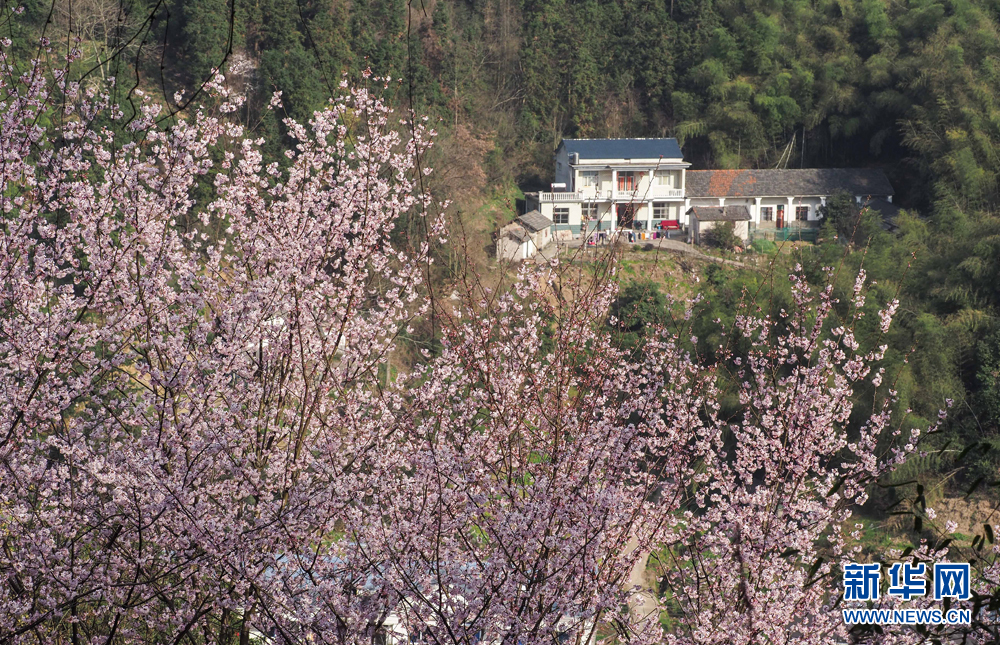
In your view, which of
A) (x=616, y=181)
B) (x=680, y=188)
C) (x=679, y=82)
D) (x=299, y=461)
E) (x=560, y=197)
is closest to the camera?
(x=299, y=461)

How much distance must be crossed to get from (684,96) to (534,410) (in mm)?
24914

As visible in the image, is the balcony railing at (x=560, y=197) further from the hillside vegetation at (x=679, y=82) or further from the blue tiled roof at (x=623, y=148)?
the blue tiled roof at (x=623, y=148)

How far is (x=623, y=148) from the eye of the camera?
25.6 metres

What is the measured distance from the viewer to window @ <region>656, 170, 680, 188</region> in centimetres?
2528

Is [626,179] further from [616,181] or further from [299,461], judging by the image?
[299,461]

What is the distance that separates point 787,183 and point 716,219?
9.47 feet

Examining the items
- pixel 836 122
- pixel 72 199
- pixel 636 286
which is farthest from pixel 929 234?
pixel 72 199

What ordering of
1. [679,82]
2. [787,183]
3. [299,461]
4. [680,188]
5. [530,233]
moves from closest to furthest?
[299,461] → [530,233] → [680,188] → [787,183] → [679,82]

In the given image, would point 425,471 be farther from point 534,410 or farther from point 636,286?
point 636,286

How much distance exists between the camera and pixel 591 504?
3027mm

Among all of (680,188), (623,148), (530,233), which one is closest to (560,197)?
(623,148)

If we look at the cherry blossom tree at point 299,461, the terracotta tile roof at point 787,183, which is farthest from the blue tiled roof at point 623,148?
the cherry blossom tree at point 299,461

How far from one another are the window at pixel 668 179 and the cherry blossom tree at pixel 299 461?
69.8ft

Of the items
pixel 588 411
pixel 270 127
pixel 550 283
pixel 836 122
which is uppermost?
pixel 836 122
